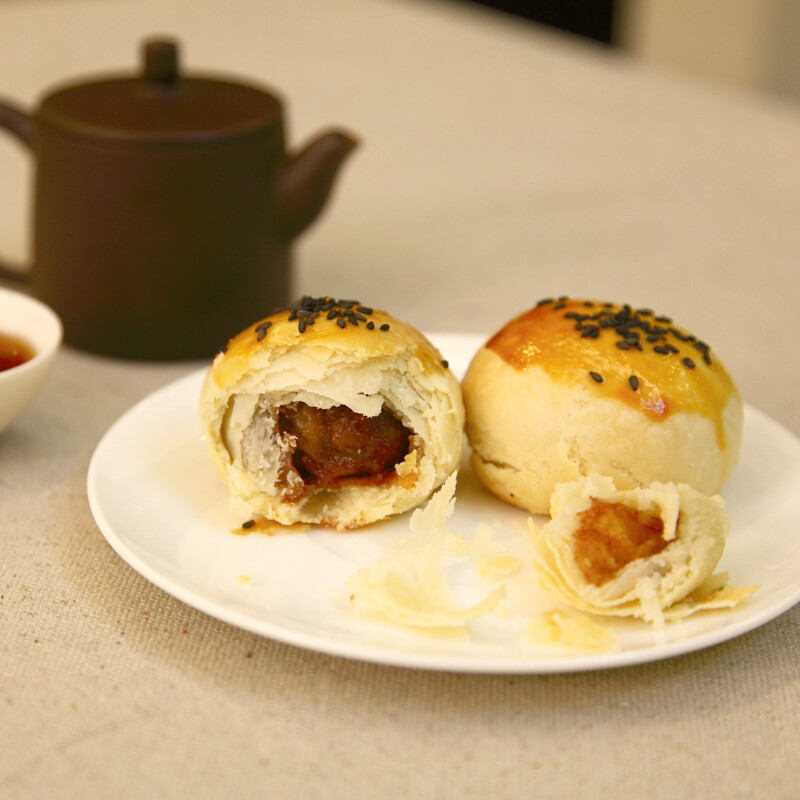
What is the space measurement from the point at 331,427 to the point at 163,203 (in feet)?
2.37

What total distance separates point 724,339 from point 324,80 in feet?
6.71

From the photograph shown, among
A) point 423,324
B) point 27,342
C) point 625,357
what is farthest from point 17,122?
point 625,357

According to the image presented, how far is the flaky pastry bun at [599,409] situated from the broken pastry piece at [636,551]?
0.14 meters

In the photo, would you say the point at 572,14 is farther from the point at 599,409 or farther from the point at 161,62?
the point at 599,409

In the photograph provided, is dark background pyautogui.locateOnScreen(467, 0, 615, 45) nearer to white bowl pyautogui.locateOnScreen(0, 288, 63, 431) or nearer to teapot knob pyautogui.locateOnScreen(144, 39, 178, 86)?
teapot knob pyautogui.locateOnScreen(144, 39, 178, 86)

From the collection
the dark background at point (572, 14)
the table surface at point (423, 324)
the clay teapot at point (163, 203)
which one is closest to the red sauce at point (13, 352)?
the table surface at point (423, 324)

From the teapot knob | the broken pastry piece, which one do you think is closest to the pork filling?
the broken pastry piece

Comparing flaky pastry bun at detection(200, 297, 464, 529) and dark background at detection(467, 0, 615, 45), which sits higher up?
dark background at detection(467, 0, 615, 45)

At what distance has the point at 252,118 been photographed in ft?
6.68

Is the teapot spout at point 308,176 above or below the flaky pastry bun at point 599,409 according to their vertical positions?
above

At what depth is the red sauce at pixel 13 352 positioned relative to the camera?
70.7 inches

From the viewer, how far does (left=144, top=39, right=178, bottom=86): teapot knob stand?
2.02 meters

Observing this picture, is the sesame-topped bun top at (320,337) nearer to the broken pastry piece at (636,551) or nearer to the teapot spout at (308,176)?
the broken pastry piece at (636,551)

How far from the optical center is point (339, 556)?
145cm
